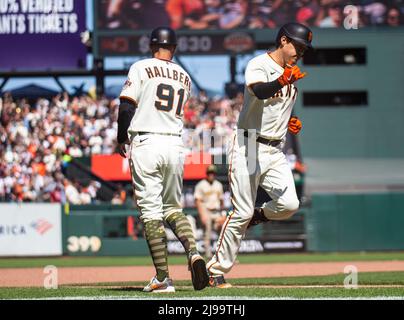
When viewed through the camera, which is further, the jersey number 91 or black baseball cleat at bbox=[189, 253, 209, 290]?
the jersey number 91

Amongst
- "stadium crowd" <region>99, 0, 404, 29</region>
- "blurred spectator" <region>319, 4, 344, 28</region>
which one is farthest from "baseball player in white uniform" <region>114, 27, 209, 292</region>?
"blurred spectator" <region>319, 4, 344, 28</region>

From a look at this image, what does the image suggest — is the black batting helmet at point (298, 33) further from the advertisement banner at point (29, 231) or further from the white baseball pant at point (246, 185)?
the advertisement banner at point (29, 231)

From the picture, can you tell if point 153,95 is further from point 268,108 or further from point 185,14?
point 185,14

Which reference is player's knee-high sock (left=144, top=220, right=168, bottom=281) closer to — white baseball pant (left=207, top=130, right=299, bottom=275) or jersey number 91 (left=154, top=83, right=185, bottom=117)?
white baseball pant (left=207, top=130, right=299, bottom=275)

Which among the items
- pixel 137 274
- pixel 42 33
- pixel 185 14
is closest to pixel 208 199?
pixel 137 274

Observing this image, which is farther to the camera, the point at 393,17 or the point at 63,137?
the point at 393,17

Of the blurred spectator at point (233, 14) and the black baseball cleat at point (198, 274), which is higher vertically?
the blurred spectator at point (233, 14)

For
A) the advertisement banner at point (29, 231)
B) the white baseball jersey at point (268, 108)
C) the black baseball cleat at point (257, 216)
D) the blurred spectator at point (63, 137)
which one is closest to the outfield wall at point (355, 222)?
the blurred spectator at point (63, 137)
